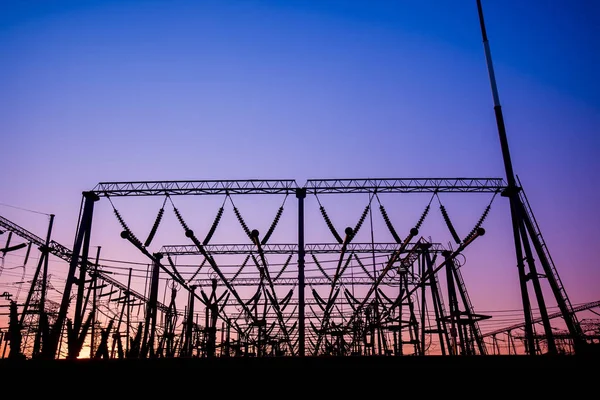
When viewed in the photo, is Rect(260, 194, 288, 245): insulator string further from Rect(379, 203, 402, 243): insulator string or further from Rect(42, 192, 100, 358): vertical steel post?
Rect(42, 192, 100, 358): vertical steel post

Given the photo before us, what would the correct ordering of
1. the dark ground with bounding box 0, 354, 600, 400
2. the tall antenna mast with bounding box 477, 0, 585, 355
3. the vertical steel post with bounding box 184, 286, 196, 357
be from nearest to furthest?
the dark ground with bounding box 0, 354, 600, 400
the tall antenna mast with bounding box 477, 0, 585, 355
the vertical steel post with bounding box 184, 286, 196, 357

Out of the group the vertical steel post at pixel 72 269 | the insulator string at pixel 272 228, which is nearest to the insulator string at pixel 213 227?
the insulator string at pixel 272 228

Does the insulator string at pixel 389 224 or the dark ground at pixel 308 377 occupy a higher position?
the insulator string at pixel 389 224

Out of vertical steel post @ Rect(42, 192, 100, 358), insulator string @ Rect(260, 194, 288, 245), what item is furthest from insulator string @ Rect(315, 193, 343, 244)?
vertical steel post @ Rect(42, 192, 100, 358)

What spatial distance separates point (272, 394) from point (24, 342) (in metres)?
42.5

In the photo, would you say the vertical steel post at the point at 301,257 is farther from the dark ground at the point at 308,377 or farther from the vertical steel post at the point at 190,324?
the vertical steel post at the point at 190,324

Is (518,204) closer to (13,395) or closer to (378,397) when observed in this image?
(378,397)

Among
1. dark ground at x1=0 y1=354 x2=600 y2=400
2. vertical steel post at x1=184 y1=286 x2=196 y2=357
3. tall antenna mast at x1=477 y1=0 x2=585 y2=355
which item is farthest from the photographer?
vertical steel post at x1=184 y1=286 x2=196 y2=357

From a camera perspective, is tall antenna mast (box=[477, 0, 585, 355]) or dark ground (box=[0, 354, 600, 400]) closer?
dark ground (box=[0, 354, 600, 400])

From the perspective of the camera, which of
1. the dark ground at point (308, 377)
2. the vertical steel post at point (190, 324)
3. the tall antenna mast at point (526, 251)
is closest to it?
the dark ground at point (308, 377)

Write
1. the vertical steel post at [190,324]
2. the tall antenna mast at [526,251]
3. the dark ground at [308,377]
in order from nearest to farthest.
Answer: the dark ground at [308,377] → the tall antenna mast at [526,251] → the vertical steel post at [190,324]

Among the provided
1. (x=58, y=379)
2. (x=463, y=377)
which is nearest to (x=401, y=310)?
(x=463, y=377)

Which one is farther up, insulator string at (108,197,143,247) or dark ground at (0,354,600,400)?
insulator string at (108,197,143,247)

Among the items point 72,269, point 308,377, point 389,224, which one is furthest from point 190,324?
point 308,377
